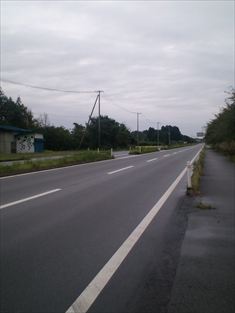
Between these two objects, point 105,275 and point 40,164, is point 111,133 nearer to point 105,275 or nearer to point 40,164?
point 40,164

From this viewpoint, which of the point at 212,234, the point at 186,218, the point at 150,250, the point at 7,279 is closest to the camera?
the point at 7,279

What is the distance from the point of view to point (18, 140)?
67375mm

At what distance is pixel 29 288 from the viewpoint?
4910mm

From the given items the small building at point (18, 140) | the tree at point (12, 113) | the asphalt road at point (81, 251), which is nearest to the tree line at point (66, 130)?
the tree at point (12, 113)

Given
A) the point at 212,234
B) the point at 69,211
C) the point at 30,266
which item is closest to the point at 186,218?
the point at 212,234

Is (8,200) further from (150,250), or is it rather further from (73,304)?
(73,304)

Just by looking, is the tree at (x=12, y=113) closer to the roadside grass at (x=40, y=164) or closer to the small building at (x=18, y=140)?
the small building at (x=18, y=140)

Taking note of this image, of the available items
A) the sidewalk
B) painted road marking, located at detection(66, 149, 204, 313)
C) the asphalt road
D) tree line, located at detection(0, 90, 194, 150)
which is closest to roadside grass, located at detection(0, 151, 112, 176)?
the asphalt road

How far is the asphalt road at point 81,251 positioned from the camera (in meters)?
4.64

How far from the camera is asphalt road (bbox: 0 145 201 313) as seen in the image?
464 centimetres

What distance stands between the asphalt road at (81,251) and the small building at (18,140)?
52.4m

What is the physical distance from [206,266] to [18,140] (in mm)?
63859

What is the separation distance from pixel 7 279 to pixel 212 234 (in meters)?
4.16

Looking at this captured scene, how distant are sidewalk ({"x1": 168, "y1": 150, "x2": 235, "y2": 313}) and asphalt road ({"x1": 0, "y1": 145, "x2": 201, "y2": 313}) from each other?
0.18 m
